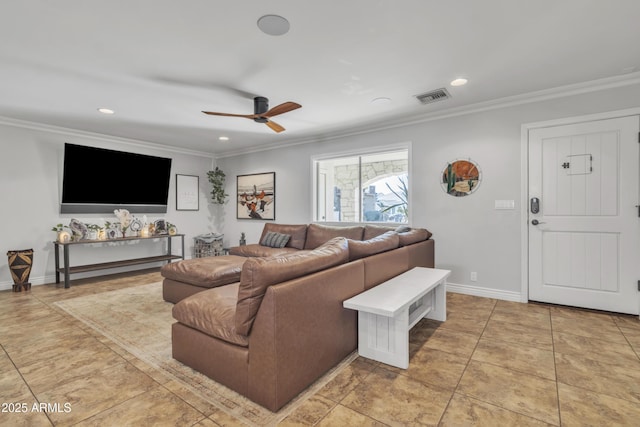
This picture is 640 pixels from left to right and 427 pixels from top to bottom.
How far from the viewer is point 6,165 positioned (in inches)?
172

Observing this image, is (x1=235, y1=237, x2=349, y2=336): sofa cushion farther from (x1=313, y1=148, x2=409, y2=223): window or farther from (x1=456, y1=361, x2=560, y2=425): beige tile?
(x1=313, y1=148, x2=409, y2=223): window

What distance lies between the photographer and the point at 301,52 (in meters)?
2.56

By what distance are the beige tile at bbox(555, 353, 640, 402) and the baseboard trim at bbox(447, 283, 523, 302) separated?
147cm

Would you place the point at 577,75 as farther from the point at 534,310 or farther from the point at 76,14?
the point at 76,14

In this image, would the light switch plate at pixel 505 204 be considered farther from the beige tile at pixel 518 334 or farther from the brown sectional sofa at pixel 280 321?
the brown sectional sofa at pixel 280 321

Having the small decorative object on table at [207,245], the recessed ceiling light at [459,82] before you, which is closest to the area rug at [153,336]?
the small decorative object on table at [207,245]

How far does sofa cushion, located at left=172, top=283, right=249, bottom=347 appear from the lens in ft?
5.98

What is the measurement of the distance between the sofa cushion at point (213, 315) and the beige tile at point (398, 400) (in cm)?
77

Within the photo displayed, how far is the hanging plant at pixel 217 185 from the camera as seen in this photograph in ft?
22.4

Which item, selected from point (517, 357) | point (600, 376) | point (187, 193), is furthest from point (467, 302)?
point (187, 193)

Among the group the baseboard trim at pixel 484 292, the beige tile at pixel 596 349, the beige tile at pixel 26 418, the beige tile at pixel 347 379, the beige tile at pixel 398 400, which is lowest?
the beige tile at pixel 26 418

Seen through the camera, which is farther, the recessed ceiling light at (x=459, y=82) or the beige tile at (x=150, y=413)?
the recessed ceiling light at (x=459, y=82)

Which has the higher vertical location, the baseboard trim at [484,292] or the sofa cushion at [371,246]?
the sofa cushion at [371,246]

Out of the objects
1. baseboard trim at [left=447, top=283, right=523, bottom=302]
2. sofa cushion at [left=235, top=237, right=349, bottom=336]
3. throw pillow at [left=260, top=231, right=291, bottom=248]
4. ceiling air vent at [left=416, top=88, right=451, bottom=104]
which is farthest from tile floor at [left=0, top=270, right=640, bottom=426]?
throw pillow at [left=260, top=231, right=291, bottom=248]
